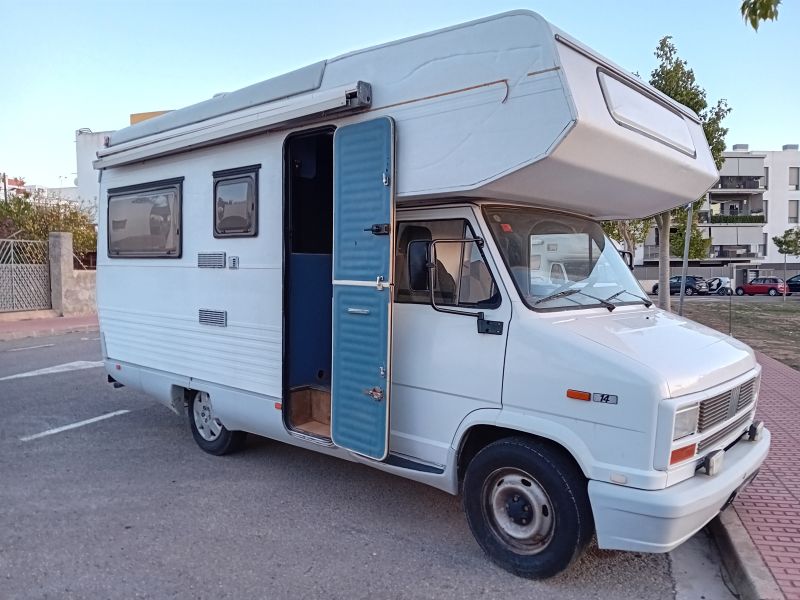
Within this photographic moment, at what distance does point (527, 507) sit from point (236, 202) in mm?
3462

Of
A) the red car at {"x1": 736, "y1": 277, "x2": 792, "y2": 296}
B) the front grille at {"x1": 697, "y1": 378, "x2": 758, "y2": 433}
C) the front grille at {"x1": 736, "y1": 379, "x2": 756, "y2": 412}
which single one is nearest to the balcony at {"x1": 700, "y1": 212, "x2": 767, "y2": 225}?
the red car at {"x1": 736, "y1": 277, "x2": 792, "y2": 296}

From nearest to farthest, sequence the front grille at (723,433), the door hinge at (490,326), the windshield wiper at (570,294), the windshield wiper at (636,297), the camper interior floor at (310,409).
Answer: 1. the front grille at (723,433)
2. the door hinge at (490,326)
3. the windshield wiper at (570,294)
4. the windshield wiper at (636,297)
5. the camper interior floor at (310,409)

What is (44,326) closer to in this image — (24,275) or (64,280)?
(24,275)

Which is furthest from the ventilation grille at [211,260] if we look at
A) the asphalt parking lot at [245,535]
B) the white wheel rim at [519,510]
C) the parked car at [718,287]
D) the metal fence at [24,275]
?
the parked car at [718,287]

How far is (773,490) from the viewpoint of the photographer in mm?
5027

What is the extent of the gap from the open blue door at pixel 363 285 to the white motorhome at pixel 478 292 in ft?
0.05

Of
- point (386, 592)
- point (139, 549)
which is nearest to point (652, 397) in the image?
point (386, 592)

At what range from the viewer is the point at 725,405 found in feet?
12.8

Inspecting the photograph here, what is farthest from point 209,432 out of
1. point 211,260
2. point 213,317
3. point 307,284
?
point 307,284

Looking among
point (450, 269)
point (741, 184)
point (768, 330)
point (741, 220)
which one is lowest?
point (768, 330)

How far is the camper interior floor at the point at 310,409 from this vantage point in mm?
5316

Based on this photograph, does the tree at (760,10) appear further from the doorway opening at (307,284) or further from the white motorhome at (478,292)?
the doorway opening at (307,284)

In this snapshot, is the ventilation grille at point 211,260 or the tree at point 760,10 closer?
the tree at point 760,10

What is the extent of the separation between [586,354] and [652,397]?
417mm
